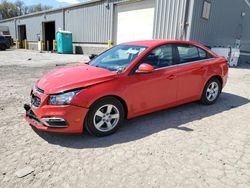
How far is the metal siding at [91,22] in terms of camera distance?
1719 cm

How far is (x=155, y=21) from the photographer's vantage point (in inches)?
501

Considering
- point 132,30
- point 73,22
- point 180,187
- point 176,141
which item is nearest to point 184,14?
point 132,30

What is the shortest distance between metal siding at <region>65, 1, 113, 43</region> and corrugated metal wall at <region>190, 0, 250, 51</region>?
692cm

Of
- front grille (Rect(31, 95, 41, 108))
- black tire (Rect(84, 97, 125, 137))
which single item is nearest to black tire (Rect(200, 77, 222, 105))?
black tire (Rect(84, 97, 125, 137))

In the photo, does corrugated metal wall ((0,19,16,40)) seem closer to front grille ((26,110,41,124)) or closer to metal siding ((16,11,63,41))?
metal siding ((16,11,63,41))

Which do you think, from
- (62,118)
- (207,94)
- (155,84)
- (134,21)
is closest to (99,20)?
(134,21)

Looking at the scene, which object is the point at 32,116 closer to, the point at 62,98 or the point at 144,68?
the point at 62,98

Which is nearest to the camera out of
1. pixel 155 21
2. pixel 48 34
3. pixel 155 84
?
pixel 155 84

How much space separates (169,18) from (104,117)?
9948 millimetres

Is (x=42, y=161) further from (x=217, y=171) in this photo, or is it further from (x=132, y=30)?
(x=132, y=30)

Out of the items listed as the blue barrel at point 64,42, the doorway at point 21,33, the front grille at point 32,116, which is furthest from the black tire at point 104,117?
the doorway at point 21,33

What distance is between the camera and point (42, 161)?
291 centimetres

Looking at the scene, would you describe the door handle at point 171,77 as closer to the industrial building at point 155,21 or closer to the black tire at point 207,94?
the black tire at point 207,94

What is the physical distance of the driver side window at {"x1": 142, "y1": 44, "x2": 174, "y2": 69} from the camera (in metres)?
4.08
